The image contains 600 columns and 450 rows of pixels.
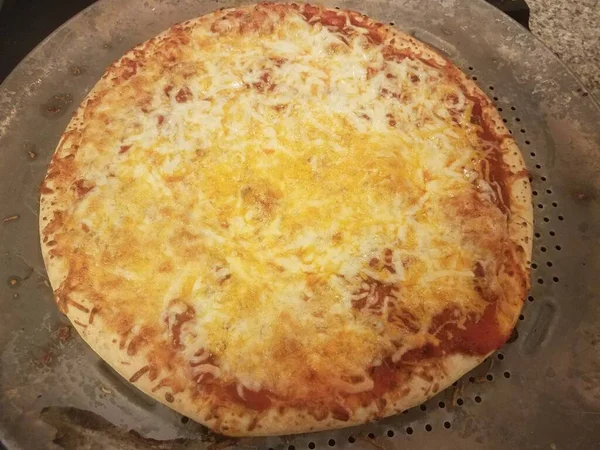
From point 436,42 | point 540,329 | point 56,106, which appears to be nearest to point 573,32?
point 436,42

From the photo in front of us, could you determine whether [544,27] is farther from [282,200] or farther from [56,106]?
[56,106]

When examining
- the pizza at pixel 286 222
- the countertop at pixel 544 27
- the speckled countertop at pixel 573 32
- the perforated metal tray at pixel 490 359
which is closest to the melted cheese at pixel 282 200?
the pizza at pixel 286 222

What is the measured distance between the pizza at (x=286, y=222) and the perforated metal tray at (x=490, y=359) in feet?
0.48

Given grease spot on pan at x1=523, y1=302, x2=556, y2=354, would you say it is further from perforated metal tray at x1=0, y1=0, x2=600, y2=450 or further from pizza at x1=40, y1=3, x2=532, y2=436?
pizza at x1=40, y1=3, x2=532, y2=436

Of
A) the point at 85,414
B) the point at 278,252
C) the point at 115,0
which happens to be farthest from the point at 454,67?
the point at 85,414

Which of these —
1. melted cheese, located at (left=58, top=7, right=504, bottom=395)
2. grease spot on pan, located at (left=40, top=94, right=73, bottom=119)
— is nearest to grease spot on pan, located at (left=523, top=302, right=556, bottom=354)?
melted cheese, located at (left=58, top=7, right=504, bottom=395)

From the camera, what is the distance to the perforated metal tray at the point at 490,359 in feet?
6.86

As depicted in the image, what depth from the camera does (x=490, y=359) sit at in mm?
2250

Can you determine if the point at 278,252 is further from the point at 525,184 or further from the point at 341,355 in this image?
the point at 525,184

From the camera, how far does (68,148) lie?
2.54 meters

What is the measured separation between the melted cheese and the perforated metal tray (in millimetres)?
303

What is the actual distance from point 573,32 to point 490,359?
2.66 meters

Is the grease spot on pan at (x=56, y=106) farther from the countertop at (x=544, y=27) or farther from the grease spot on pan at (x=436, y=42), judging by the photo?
the grease spot on pan at (x=436, y=42)

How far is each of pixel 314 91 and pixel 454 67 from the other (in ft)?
2.61
